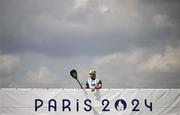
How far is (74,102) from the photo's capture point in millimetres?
16688

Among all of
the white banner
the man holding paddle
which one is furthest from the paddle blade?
the white banner

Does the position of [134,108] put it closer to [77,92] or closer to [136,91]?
[136,91]

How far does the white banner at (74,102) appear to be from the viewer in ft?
54.7

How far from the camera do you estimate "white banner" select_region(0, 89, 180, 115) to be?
1667 centimetres

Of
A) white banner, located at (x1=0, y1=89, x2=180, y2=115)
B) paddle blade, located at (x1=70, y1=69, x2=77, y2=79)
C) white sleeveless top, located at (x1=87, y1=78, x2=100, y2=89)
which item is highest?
paddle blade, located at (x1=70, y1=69, x2=77, y2=79)

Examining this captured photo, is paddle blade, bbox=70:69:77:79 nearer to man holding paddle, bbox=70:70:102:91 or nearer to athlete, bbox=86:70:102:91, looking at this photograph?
man holding paddle, bbox=70:70:102:91

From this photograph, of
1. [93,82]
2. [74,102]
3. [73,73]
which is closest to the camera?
[93,82]

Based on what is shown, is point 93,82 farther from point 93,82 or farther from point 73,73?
point 73,73

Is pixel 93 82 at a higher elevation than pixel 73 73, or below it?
below

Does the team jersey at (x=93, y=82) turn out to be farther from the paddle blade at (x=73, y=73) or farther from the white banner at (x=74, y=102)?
the paddle blade at (x=73, y=73)

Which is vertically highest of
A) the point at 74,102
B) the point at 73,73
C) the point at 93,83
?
the point at 73,73

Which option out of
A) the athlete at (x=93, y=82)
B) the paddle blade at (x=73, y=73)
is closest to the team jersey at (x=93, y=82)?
the athlete at (x=93, y=82)

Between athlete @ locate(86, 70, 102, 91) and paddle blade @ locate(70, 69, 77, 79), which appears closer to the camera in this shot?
athlete @ locate(86, 70, 102, 91)

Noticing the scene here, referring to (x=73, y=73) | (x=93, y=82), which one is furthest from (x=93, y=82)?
(x=73, y=73)
